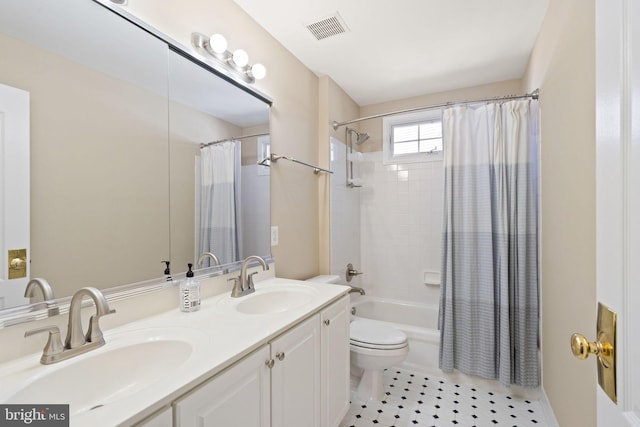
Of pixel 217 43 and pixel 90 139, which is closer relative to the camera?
pixel 90 139

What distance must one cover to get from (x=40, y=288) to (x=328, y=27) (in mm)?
1944

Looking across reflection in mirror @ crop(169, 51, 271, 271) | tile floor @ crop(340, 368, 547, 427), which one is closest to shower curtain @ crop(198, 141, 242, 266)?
reflection in mirror @ crop(169, 51, 271, 271)

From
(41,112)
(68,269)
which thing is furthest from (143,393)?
(41,112)

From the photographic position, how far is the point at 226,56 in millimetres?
1558

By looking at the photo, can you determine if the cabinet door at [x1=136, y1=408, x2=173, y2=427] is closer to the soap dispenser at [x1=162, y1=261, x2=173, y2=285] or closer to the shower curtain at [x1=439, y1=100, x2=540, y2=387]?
the soap dispenser at [x1=162, y1=261, x2=173, y2=285]

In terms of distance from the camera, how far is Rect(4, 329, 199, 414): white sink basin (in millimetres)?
728

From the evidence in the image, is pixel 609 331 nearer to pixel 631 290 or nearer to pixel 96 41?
pixel 631 290

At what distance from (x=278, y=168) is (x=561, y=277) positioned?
172 cm

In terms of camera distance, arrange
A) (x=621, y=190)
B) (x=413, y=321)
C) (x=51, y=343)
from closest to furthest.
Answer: (x=621, y=190) → (x=51, y=343) → (x=413, y=321)

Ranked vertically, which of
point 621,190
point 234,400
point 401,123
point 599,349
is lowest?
point 234,400

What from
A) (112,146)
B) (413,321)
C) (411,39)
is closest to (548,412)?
(413,321)

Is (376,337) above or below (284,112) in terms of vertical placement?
below

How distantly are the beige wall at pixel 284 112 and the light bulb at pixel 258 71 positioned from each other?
0.32 ft

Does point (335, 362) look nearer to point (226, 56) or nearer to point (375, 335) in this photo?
point (375, 335)
